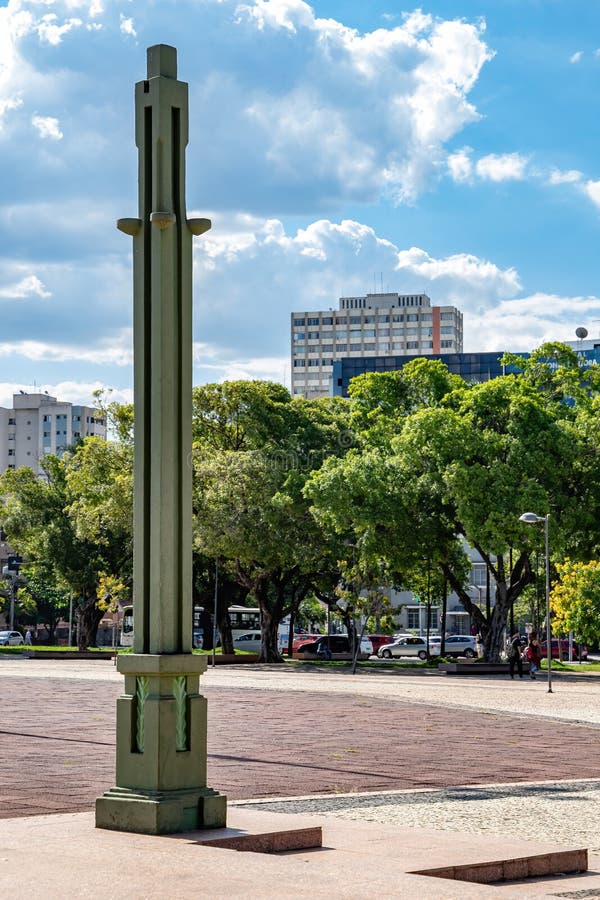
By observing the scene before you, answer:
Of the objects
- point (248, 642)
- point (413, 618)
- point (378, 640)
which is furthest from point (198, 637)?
point (413, 618)

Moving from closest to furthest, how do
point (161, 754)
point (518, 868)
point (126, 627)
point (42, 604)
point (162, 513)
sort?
point (518, 868), point (161, 754), point (162, 513), point (126, 627), point (42, 604)

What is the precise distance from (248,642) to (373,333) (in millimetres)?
123327

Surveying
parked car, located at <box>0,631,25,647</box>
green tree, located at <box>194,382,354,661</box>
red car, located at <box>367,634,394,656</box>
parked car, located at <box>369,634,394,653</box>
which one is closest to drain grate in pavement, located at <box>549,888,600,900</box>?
green tree, located at <box>194,382,354,661</box>

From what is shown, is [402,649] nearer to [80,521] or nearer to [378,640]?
[378,640]

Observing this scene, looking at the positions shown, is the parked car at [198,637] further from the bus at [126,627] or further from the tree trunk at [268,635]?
the tree trunk at [268,635]

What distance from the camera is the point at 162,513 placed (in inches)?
334

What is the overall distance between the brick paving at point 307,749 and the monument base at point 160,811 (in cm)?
182

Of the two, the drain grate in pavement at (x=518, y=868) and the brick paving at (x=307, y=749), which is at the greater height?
the drain grate in pavement at (x=518, y=868)

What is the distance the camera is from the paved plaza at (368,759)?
10.1 m

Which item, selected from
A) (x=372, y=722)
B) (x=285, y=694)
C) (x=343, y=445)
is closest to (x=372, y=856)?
(x=372, y=722)

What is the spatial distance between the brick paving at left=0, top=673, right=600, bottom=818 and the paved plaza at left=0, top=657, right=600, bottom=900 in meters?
0.02

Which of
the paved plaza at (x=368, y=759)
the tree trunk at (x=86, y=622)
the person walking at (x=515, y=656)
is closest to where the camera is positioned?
the paved plaza at (x=368, y=759)

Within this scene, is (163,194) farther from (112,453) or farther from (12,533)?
(12,533)

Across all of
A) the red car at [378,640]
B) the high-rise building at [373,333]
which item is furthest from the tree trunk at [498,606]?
the high-rise building at [373,333]
